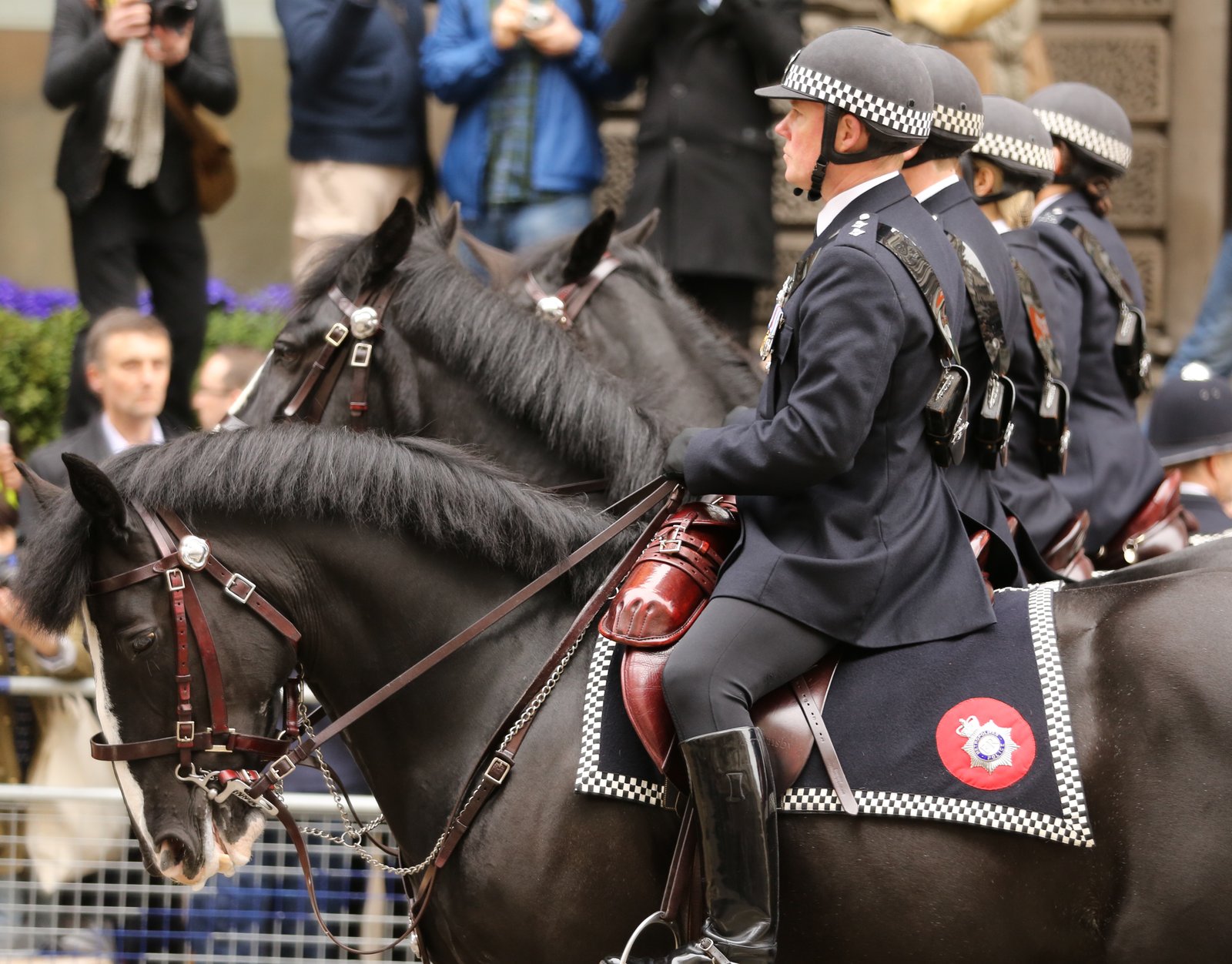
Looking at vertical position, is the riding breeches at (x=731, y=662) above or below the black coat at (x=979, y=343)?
below

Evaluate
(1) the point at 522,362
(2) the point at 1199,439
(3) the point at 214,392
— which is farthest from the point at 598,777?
(3) the point at 214,392

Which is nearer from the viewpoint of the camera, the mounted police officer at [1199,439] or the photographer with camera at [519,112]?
the mounted police officer at [1199,439]

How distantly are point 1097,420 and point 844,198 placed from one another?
1.94 meters

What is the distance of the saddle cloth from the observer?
11.4 ft

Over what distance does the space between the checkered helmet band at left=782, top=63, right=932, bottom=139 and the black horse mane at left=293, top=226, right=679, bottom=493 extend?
116 cm

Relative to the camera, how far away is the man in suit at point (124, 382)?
619 centimetres

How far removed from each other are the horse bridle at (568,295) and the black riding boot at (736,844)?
2.25m

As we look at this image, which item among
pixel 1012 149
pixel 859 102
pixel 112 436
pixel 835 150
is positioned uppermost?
pixel 859 102

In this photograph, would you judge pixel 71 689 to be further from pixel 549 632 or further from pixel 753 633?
pixel 753 633

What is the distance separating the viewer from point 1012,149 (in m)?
5.15

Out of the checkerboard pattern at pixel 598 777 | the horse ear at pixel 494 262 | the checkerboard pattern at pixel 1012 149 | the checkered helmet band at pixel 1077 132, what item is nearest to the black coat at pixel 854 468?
the checkerboard pattern at pixel 598 777

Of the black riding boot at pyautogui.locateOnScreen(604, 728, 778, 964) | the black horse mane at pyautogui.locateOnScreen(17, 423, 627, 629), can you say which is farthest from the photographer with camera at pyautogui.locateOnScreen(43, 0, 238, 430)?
the black riding boot at pyautogui.locateOnScreen(604, 728, 778, 964)

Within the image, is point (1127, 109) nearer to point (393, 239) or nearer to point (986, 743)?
point (393, 239)

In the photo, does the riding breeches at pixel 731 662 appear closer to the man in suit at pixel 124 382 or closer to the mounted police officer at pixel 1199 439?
the mounted police officer at pixel 1199 439
